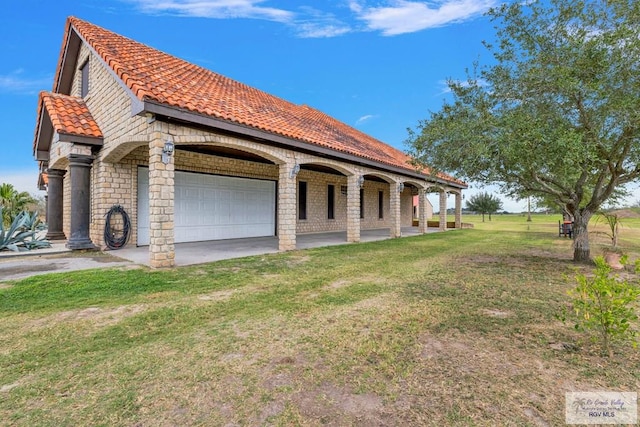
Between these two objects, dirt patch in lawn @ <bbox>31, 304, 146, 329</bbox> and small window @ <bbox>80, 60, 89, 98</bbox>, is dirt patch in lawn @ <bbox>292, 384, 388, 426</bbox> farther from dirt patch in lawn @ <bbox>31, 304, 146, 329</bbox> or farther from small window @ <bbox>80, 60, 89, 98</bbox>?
small window @ <bbox>80, 60, 89, 98</bbox>

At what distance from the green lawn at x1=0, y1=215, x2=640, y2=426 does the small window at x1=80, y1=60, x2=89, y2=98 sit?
826cm

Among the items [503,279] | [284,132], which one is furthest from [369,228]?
[503,279]

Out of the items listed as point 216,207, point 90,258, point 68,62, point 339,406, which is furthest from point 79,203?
point 339,406

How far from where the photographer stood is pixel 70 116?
959cm

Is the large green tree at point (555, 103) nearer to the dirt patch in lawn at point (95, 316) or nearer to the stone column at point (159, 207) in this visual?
the stone column at point (159, 207)

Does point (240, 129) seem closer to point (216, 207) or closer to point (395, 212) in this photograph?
point (216, 207)

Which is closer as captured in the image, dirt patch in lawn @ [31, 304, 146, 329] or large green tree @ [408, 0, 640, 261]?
dirt patch in lawn @ [31, 304, 146, 329]

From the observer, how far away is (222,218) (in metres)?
12.5

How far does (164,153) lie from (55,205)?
28.1 ft

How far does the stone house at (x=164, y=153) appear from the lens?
6934 mm

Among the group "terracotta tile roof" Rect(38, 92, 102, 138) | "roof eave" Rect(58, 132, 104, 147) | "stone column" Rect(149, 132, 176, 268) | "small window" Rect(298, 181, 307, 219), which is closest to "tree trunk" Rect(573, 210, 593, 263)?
"stone column" Rect(149, 132, 176, 268)

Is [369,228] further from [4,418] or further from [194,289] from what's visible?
[4,418]

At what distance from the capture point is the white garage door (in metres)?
10.6

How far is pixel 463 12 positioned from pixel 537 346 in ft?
32.4
